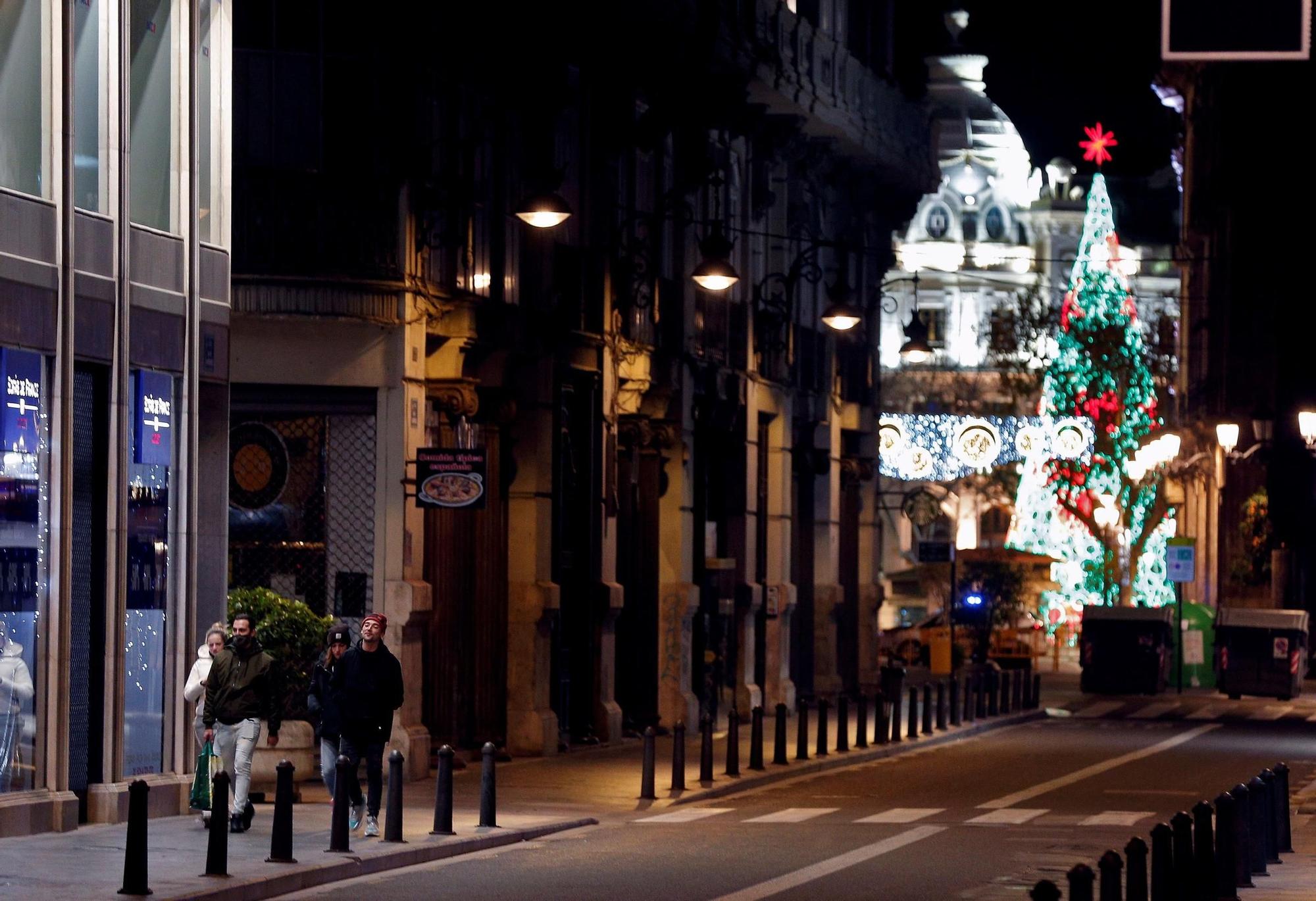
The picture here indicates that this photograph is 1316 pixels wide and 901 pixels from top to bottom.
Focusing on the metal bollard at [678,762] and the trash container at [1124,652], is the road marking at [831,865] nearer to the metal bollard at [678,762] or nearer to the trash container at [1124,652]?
the metal bollard at [678,762]

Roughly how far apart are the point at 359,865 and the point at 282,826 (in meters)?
0.85

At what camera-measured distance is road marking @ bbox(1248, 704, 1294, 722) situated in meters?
44.4

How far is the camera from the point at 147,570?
2164 cm

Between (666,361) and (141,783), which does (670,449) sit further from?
(141,783)

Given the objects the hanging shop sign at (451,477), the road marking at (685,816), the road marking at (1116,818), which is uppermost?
the hanging shop sign at (451,477)

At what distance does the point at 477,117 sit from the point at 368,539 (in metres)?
4.77

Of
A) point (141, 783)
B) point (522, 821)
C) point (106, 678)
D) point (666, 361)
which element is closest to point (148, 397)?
point (106, 678)

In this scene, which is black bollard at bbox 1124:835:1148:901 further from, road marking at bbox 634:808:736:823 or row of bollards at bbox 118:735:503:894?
road marking at bbox 634:808:736:823

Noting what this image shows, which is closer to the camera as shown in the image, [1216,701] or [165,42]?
[165,42]

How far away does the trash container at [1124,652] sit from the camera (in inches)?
2063

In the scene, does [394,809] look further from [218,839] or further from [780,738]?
[780,738]

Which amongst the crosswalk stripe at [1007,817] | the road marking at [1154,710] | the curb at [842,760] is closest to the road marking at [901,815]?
the crosswalk stripe at [1007,817]

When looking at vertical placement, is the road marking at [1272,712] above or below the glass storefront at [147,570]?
below

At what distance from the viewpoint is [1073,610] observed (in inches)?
3167
